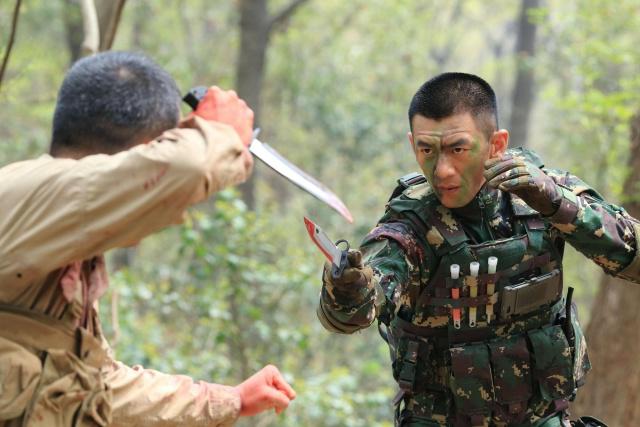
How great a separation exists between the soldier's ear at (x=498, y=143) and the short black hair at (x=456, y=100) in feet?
0.09

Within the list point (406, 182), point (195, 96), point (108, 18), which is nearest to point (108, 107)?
point (195, 96)

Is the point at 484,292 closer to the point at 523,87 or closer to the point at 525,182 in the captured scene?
the point at 525,182

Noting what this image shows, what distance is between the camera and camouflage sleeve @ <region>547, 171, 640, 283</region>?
3.31 m

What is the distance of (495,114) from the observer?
3607 mm

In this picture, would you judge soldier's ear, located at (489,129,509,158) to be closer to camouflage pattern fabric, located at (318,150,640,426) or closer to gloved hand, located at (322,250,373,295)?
camouflage pattern fabric, located at (318,150,640,426)

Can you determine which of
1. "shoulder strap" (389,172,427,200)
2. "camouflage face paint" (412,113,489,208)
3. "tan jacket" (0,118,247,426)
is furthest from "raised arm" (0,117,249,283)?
"shoulder strap" (389,172,427,200)

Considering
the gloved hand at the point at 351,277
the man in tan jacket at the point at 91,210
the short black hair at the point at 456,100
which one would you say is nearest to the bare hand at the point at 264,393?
the man in tan jacket at the point at 91,210

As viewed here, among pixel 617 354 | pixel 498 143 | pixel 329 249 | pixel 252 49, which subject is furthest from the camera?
pixel 252 49

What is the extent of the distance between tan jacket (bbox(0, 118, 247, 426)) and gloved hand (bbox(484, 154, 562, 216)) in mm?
1188

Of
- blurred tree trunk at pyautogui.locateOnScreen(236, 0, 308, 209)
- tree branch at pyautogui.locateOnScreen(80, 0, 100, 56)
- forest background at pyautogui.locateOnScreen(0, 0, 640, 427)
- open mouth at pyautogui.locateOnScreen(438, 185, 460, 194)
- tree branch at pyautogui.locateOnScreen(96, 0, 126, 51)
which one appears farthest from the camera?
blurred tree trunk at pyautogui.locateOnScreen(236, 0, 308, 209)

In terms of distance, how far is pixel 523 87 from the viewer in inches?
663

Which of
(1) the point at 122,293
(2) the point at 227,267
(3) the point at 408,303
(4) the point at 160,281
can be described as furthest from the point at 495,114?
(4) the point at 160,281

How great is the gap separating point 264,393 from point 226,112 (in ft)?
2.96

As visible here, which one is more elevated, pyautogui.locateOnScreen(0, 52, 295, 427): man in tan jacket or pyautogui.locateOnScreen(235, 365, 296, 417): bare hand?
pyautogui.locateOnScreen(0, 52, 295, 427): man in tan jacket
